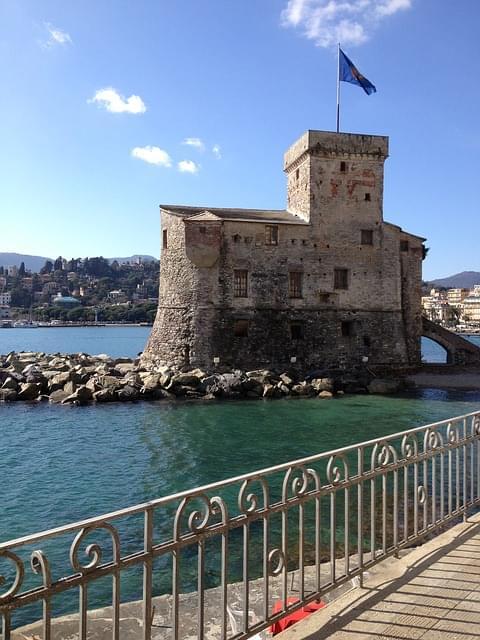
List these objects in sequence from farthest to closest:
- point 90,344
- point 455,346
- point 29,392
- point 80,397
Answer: point 90,344 → point 455,346 → point 29,392 → point 80,397

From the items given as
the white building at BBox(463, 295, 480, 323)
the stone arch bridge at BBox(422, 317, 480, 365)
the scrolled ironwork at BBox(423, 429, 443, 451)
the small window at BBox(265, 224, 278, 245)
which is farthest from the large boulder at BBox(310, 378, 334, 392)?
the white building at BBox(463, 295, 480, 323)

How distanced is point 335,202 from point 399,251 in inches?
205

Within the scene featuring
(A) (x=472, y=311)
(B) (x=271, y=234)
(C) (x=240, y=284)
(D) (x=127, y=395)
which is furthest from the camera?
(A) (x=472, y=311)

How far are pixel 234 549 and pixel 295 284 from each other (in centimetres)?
2336

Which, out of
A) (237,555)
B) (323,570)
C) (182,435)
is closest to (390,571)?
(323,570)

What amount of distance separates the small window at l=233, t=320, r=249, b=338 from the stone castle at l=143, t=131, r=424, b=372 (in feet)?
0.19

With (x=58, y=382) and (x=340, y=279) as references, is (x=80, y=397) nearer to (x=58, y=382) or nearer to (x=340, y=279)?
(x=58, y=382)

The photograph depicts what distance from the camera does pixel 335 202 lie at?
103ft

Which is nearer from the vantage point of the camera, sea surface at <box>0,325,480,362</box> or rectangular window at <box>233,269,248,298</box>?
rectangular window at <box>233,269,248,298</box>

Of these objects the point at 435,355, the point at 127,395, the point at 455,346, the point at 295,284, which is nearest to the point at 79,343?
the point at 435,355

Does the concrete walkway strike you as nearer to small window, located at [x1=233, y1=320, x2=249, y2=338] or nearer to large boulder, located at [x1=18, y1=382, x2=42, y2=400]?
large boulder, located at [x1=18, y1=382, x2=42, y2=400]

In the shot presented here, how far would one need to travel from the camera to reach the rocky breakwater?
87.7ft

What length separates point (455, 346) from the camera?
1396 inches

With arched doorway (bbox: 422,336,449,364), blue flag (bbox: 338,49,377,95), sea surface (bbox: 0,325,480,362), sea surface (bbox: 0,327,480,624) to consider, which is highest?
blue flag (bbox: 338,49,377,95)
